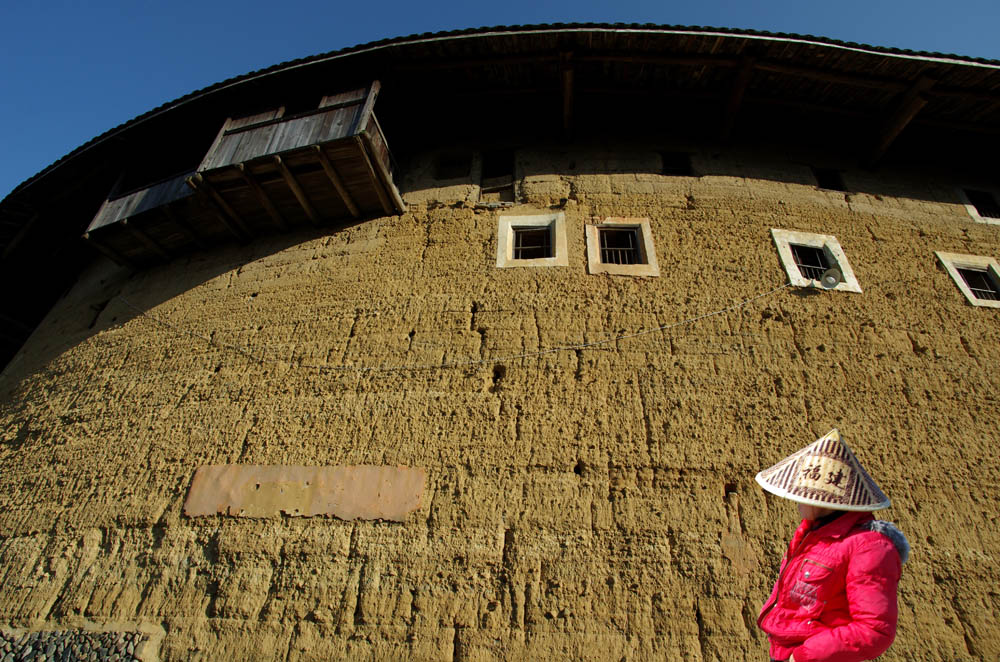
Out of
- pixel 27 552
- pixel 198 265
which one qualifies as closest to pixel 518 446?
pixel 27 552

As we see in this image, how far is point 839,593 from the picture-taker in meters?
2.30

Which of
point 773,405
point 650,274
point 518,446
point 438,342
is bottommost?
point 518,446

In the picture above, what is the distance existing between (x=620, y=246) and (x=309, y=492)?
5068mm

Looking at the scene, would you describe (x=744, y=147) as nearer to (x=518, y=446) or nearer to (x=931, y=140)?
(x=931, y=140)

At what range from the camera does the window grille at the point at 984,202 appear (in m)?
8.37

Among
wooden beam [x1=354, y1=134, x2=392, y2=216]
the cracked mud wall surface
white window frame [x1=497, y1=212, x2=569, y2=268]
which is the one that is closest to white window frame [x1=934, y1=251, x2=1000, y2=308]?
the cracked mud wall surface

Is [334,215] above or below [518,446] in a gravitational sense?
above

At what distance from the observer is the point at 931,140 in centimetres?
879

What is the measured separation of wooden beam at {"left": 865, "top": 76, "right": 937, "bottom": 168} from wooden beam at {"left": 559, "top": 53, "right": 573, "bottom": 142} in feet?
15.8

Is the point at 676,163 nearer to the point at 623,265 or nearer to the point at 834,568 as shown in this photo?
the point at 623,265

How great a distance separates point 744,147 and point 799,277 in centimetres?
292

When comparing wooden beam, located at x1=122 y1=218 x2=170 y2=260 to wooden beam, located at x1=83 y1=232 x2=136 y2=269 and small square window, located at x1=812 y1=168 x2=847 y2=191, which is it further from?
small square window, located at x1=812 y1=168 x2=847 y2=191

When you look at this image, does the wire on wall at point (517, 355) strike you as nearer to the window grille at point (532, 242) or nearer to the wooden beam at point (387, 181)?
the window grille at point (532, 242)

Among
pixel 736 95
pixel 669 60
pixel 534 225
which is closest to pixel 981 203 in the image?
pixel 736 95
